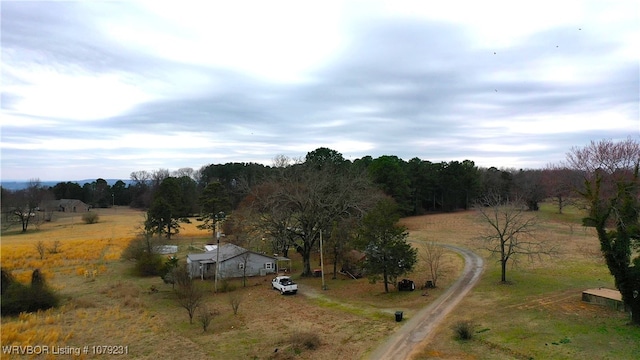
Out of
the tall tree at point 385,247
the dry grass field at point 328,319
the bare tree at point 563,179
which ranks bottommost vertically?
the dry grass field at point 328,319

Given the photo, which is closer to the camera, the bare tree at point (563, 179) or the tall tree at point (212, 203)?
the bare tree at point (563, 179)

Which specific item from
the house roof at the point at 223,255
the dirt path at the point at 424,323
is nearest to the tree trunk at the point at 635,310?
the dirt path at the point at 424,323

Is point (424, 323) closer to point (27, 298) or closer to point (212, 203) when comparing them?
point (27, 298)

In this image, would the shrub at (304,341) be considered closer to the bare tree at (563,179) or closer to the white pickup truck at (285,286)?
the white pickup truck at (285,286)

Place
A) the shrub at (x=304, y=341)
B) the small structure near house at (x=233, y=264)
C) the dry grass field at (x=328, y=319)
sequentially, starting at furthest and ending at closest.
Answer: the small structure near house at (x=233, y=264) < the shrub at (x=304, y=341) < the dry grass field at (x=328, y=319)

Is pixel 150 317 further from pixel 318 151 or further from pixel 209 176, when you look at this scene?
pixel 209 176

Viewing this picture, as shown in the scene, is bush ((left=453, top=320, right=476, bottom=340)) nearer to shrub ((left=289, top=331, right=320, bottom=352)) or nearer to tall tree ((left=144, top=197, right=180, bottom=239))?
shrub ((left=289, top=331, right=320, bottom=352))

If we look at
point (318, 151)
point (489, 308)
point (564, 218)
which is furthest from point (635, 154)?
point (318, 151)

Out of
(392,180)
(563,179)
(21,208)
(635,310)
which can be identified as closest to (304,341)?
(635,310)
